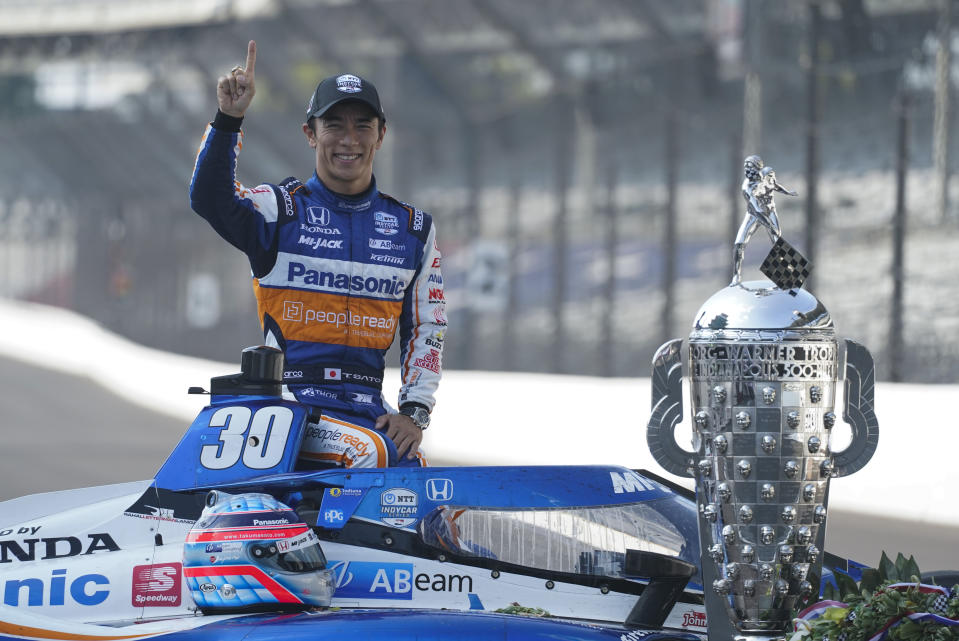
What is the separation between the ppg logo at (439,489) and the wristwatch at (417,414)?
24.7 inches

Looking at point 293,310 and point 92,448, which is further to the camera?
point 92,448

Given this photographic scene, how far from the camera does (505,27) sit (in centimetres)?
1691

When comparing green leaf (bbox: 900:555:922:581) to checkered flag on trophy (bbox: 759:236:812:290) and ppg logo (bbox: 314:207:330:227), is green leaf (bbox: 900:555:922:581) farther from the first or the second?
ppg logo (bbox: 314:207:330:227)

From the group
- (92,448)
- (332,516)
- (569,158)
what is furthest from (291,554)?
(569,158)

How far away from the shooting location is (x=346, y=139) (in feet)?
17.1

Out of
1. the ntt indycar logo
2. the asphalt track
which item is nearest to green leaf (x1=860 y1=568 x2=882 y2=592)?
the ntt indycar logo

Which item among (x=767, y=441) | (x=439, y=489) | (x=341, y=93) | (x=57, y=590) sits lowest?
(x=57, y=590)

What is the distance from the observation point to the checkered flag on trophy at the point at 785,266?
4.21 meters

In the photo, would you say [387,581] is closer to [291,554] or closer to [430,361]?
[291,554]

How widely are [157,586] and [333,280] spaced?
125 centimetres

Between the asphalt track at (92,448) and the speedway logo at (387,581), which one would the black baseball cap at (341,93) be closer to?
the speedway logo at (387,581)

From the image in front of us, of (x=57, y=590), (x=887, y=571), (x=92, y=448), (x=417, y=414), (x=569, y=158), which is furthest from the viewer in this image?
(x=569, y=158)

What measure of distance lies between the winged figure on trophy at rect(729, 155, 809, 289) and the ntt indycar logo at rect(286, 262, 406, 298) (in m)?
1.46

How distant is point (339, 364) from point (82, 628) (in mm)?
1357
